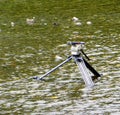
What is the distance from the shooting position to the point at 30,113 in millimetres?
13875

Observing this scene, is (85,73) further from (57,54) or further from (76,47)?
(57,54)

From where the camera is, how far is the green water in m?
14.5

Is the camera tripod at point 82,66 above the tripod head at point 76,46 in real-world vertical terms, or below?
below

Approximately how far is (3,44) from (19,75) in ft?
19.7

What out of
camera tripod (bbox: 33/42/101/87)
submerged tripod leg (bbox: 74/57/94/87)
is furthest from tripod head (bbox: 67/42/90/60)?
submerged tripod leg (bbox: 74/57/94/87)

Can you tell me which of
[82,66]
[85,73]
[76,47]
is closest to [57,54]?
[82,66]

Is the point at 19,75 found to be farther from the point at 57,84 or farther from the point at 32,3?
the point at 32,3

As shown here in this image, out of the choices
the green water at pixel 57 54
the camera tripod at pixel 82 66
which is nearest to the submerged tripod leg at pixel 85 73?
the camera tripod at pixel 82 66

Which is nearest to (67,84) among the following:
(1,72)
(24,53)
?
(1,72)

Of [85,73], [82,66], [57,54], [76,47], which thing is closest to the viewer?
[76,47]

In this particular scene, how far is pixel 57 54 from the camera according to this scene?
66.8 feet

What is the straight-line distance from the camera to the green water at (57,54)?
47.6 ft

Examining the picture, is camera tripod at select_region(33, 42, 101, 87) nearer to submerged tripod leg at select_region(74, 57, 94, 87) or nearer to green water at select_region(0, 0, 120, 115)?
submerged tripod leg at select_region(74, 57, 94, 87)

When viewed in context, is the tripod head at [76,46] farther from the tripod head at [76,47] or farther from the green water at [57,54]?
the green water at [57,54]
